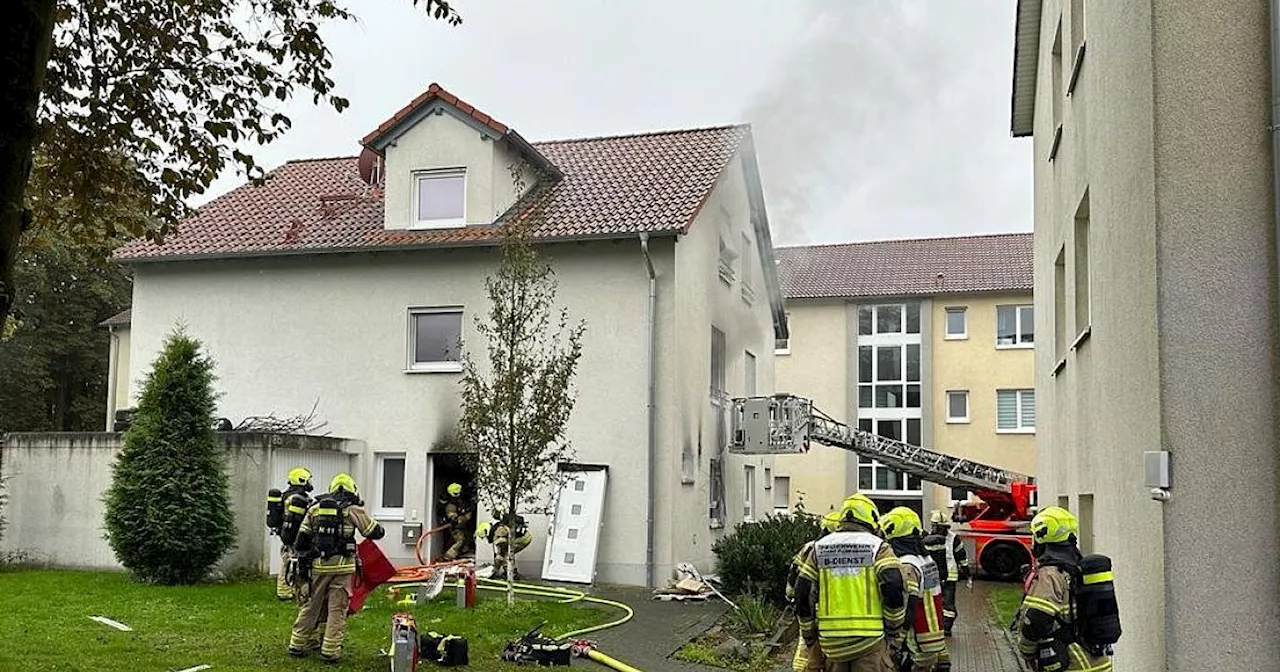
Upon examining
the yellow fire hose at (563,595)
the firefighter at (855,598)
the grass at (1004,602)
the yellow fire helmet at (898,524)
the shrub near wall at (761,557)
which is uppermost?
the yellow fire helmet at (898,524)

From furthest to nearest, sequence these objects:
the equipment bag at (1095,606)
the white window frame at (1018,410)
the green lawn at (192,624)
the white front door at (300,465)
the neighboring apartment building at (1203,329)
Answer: the white window frame at (1018,410) < the white front door at (300,465) < the green lawn at (192,624) < the equipment bag at (1095,606) < the neighboring apartment building at (1203,329)

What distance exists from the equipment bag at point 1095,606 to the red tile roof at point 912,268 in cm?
3075

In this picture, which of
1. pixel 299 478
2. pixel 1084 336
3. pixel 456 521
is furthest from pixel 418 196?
pixel 1084 336

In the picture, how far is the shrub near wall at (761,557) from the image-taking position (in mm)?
17250

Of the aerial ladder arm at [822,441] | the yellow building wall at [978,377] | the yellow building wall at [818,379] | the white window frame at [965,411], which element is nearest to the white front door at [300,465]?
the aerial ladder arm at [822,441]

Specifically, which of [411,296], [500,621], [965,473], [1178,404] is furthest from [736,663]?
[965,473]

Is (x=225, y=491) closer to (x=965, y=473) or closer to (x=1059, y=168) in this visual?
(x=1059, y=168)

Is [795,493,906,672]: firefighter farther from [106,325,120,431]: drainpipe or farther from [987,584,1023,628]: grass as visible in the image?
[106,325,120,431]: drainpipe

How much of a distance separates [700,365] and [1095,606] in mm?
14358

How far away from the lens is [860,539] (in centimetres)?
863

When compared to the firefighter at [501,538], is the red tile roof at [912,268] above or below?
above

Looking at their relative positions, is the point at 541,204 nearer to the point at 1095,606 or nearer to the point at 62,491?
the point at 62,491

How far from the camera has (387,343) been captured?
828 inches

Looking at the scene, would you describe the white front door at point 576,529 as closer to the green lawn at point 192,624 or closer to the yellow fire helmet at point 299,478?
the green lawn at point 192,624
